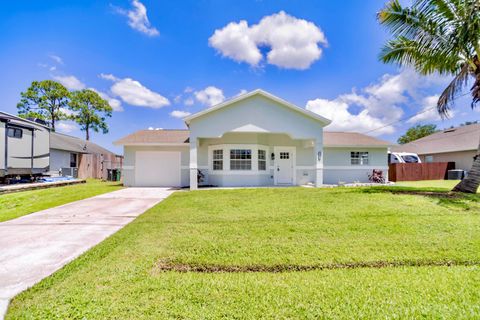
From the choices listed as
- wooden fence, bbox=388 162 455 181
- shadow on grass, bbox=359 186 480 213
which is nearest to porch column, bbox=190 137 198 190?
shadow on grass, bbox=359 186 480 213

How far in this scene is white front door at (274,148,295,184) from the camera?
48.0 ft

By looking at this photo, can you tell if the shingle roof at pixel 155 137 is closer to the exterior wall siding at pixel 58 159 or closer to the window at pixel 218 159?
the window at pixel 218 159

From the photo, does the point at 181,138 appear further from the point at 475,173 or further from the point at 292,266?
the point at 475,173

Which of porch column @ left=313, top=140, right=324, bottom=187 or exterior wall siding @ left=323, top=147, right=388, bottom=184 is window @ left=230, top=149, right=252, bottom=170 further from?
exterior wall siding @ left=323, top=147, right=388, bottom=184

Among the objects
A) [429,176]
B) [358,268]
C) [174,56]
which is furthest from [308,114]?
[429,176]

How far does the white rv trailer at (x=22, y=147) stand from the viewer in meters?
12.4

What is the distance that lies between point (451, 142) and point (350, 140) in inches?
653

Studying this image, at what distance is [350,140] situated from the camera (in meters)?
16.5

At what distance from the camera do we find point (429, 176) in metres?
18.9

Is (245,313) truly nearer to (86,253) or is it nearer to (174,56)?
(86,253)

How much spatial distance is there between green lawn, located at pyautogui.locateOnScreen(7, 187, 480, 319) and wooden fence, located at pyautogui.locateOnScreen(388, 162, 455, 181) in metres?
13.2

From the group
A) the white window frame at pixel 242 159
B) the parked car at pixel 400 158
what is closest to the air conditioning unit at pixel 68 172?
the white window frame at pixel 242 159

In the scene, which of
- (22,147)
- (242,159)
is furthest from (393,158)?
(22,147)

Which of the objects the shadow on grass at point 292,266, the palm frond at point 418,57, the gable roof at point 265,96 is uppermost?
the palm frond at point 418,57
